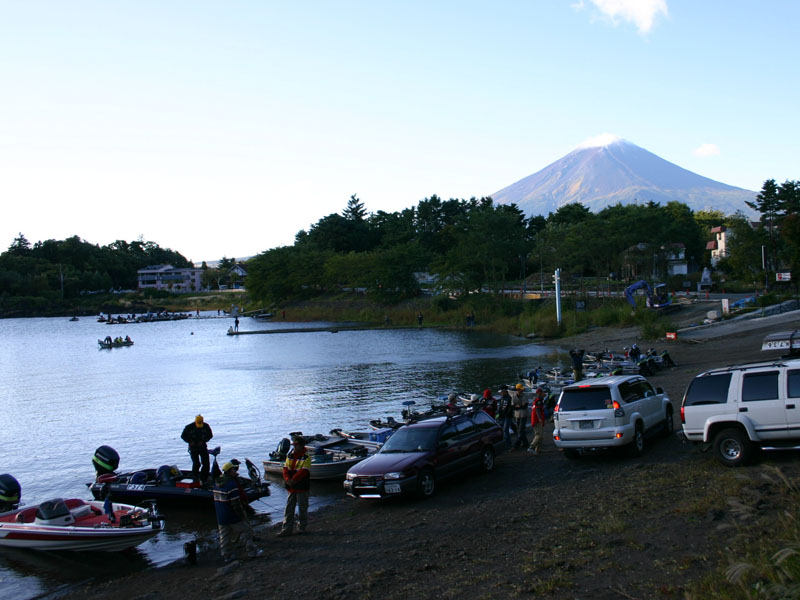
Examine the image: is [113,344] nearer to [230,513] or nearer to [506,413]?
[506,413]

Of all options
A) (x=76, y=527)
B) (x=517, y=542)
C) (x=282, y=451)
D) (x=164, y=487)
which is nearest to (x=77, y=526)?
(x=76, y=527)

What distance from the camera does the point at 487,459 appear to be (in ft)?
51.1

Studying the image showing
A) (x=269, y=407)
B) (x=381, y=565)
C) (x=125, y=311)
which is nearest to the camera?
(x=381, y=565)

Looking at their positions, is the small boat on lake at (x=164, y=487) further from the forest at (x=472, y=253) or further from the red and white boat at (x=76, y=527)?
the forest at (x=472, y=253)

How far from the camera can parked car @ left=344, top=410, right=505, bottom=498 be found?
13.3m

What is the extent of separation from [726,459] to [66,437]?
24.2 metres

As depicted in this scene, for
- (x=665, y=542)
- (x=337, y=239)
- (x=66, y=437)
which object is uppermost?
(x=337, y=239)

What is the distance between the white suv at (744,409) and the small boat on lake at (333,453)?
831cm

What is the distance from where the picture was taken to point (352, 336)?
235 feet

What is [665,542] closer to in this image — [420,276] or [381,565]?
[381,565]

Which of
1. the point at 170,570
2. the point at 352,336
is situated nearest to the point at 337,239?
the point at 352,336

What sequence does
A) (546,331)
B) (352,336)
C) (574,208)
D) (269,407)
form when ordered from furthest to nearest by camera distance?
(574,208)
(352,336)
(546,331)
(269,407)

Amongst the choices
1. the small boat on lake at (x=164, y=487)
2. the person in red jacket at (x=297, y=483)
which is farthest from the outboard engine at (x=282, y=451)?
the person in red jacket at (x=297, y=483)

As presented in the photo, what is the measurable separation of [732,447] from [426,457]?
5.87 meters
